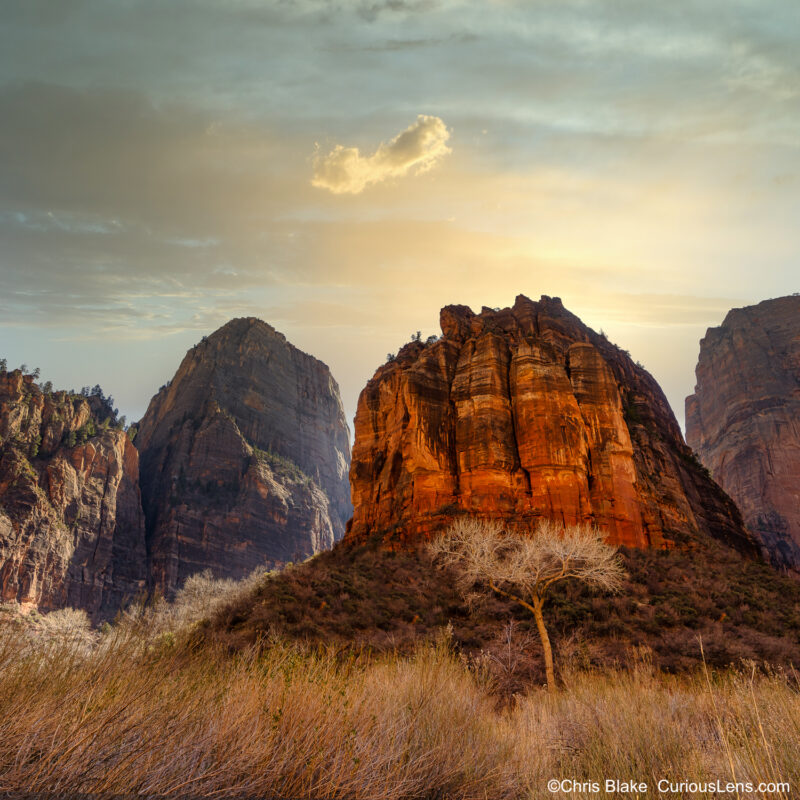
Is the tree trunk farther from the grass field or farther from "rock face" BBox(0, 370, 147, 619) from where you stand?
"rock face" BBox(0, 370, 147, 619)

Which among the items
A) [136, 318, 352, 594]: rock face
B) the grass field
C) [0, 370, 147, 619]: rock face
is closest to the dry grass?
the grass field

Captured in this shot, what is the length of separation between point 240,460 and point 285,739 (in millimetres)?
102339

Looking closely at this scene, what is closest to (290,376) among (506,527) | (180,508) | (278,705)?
(180,508)

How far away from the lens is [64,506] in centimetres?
7431

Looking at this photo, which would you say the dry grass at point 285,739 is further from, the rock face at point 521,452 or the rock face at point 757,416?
the rock face at point 757,416

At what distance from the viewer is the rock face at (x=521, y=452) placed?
35812 mm

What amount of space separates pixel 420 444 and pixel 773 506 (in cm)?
6352

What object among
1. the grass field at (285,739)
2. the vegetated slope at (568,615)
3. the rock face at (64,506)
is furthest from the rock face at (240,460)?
the grass field at (285,739)

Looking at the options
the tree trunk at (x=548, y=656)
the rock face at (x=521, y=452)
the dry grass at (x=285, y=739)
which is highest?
the rock face at (x=521, y=452)

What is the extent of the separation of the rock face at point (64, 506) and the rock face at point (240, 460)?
6.84m

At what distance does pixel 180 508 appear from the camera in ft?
298

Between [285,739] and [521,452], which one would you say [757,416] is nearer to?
[521,452]

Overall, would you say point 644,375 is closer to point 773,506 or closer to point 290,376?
point 773,506

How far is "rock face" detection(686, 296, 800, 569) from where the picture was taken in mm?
70938
